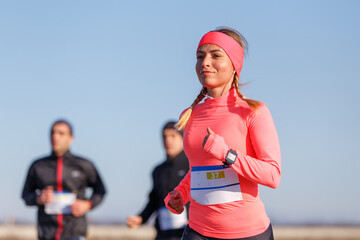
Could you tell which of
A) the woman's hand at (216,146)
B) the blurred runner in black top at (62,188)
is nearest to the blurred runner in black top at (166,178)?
the blurred runner in black top at (62,188)

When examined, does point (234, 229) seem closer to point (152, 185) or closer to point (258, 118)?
point (258, 118)

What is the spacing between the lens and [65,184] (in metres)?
7.12

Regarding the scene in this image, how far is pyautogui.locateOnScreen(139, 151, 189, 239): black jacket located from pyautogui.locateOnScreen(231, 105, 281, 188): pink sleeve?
3.45 meters

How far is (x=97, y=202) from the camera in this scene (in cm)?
727

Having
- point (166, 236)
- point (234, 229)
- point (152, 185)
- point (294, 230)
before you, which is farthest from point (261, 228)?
point (294, 230)

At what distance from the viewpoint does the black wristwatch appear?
319 cm

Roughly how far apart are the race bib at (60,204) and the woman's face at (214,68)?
3798 millimetres

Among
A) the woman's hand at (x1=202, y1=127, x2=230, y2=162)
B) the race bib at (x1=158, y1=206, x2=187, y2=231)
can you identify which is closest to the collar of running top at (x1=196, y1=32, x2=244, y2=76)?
the woman's hand at (x1=202, y1=127, x2=230, y2=162)

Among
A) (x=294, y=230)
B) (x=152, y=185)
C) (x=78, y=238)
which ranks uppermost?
(x=152, y=185)

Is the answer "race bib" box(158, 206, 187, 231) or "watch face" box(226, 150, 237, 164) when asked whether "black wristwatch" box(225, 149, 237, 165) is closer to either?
"watch face" box(226, 150, 237, 164)

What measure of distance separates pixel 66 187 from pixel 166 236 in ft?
4.81

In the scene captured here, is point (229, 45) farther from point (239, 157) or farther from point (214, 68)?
point (239, 157)

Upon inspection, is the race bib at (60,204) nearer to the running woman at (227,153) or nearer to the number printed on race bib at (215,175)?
the running woman at (227,153)

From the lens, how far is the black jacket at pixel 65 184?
687cm
